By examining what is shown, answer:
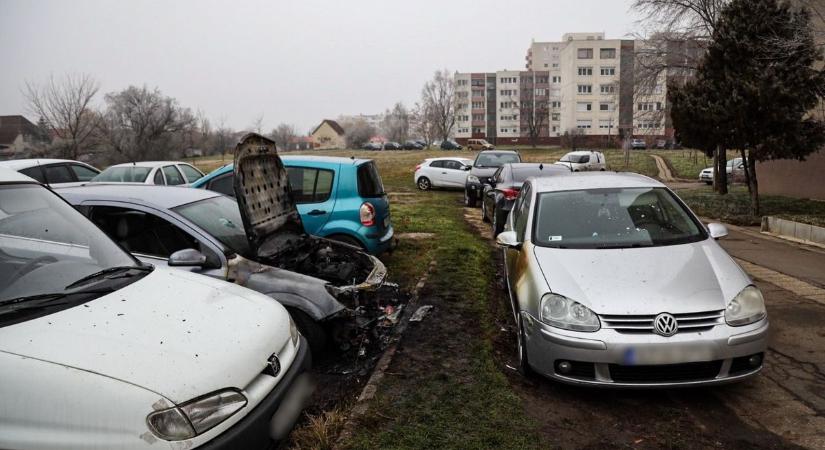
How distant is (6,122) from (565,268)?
229 feet

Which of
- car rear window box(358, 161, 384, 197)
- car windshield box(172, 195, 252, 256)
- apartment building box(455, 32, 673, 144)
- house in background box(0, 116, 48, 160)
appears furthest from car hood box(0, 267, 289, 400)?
house in background box(0, 116, 48, 160)

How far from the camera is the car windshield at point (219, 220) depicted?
15.5 feet

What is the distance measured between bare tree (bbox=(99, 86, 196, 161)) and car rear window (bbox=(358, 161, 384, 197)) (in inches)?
1411

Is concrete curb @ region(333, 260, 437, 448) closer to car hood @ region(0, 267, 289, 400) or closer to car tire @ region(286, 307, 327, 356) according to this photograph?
car tire @ region(286, 307, 327, 356)

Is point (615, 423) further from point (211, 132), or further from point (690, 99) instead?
point (211, 132)

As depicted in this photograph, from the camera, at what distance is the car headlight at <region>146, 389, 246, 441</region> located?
214cm

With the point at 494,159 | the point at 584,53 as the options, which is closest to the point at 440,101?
the point at 584,53

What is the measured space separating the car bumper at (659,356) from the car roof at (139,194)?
11.5ft

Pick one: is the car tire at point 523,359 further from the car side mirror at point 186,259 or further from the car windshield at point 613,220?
the car side mirror at point 186,259

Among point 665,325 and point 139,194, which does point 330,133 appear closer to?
point 139,194

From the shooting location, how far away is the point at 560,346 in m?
3.63

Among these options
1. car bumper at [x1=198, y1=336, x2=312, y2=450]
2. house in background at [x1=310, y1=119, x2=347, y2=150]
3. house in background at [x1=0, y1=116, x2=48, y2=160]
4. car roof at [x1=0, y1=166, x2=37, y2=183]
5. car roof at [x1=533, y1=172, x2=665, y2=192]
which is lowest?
car bumper at [x1=198, y1=336, x2=312, y2=450]

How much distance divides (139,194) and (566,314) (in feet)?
12.6

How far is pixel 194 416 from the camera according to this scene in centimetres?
224
